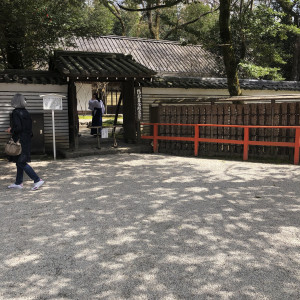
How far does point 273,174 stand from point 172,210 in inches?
132

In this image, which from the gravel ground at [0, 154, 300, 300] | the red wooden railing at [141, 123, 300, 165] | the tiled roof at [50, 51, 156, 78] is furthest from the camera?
the tiled roof at [50, 51, 156, 78]

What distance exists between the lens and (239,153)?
375 inches

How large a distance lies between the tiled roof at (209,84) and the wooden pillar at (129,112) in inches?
23.9

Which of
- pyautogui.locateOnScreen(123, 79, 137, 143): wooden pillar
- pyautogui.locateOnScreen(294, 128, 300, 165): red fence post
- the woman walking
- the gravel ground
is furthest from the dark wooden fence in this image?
the woman walking

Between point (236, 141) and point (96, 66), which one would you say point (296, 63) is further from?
point (96, 66)

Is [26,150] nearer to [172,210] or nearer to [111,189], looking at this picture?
[111,189]

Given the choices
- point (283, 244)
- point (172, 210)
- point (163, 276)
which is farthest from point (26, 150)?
point (283, 244)

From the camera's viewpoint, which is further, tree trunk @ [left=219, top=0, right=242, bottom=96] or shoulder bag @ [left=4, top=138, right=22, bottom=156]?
tree trunk @ [left=219, top=0, right=242, bottom=96]

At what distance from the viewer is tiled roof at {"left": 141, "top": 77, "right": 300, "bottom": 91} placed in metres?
12.7

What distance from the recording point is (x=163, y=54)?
68.1 feet

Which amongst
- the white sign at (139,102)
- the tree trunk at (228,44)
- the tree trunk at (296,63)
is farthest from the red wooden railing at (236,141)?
the tree trunk at (296,63)

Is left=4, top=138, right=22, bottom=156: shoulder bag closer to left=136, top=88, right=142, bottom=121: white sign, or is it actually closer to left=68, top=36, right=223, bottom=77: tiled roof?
left=136, top=88, right=142, bottom=121: white sign

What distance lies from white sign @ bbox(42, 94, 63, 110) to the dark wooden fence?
348cm

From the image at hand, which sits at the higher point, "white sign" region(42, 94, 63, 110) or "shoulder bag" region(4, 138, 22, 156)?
"white sign" region(42, 94, 63, 110)
